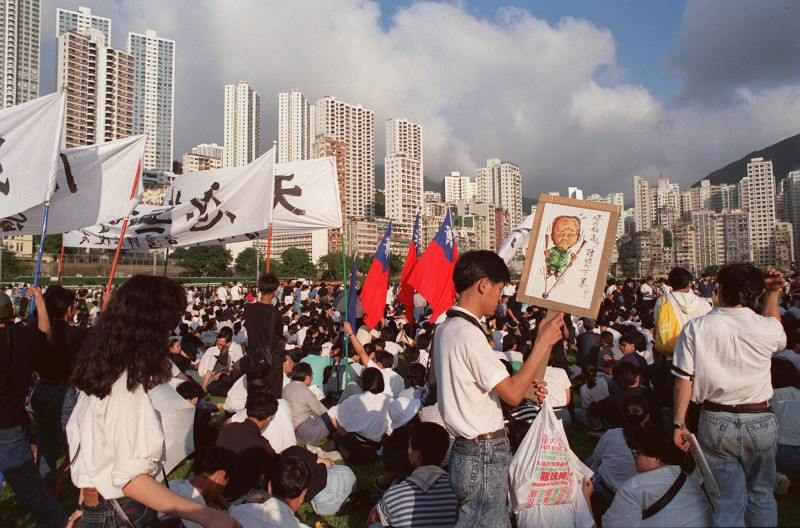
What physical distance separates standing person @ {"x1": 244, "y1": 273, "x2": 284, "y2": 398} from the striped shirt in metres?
2.73

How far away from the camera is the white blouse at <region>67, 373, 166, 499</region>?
2.13 meters

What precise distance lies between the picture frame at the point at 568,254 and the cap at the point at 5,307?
353cm

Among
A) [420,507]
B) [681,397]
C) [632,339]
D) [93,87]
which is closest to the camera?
[681,397]

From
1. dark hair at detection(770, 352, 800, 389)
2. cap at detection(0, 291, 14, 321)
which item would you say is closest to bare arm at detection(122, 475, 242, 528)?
cap at detection(0, 291, 14, 321)

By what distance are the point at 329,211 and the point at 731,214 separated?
163302 millimetres

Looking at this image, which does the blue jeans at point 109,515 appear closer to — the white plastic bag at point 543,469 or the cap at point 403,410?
the white plastic bag at point 543,469

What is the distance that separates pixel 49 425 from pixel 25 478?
0.91 metres

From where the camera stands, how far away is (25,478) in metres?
3.56

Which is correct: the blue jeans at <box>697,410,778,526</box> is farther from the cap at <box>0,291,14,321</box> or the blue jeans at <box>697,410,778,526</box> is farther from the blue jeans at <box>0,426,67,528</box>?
the cap at <box>0,291,14,321</box>

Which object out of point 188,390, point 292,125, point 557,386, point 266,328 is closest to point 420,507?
point 266,328

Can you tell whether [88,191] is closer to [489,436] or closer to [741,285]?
[489,436]

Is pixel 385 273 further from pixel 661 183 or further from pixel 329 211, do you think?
pixel 661 183

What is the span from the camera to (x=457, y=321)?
247 centimetres

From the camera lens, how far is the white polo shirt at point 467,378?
2328mm
